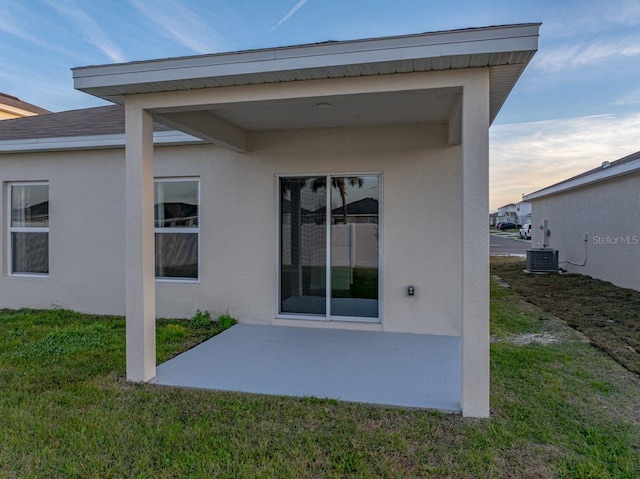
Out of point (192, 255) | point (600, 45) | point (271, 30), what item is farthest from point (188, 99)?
point (600, 45)

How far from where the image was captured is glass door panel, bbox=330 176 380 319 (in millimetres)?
6203

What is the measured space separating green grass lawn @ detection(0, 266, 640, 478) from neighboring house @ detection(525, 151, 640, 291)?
6.62 m

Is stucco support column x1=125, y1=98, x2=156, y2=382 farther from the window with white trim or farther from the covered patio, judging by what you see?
the window with white trim

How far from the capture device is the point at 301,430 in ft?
→ 10.3

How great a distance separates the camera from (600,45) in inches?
392

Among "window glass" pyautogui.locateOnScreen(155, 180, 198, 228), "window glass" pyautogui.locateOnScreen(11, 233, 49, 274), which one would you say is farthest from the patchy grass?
"window glass" pyautogui.locateOnScreen(11, 233, 49, 274)

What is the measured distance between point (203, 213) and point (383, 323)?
3458 mm

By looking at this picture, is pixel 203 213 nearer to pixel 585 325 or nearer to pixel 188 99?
pixel 188 99

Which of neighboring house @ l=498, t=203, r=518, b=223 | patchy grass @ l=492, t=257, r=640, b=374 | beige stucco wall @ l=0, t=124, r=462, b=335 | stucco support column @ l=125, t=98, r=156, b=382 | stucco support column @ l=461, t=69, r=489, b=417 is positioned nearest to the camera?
stucco support column @ l=461, t=69, r=489, b=417

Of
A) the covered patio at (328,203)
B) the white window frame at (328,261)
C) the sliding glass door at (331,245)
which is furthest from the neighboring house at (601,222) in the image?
the sliding glass door at (331,245)

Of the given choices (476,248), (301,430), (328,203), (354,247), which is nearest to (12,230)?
(328,203)

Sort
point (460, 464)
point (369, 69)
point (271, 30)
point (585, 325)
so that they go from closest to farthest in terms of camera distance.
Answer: point (460, 464) → point (369, 69) → point (585, 325) → point (271, 30)

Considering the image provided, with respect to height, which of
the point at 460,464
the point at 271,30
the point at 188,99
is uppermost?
the point at 271,30

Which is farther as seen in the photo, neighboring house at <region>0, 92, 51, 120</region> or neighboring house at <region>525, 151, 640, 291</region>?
neighboring house at <region>0, 92, 51, 120</region>
